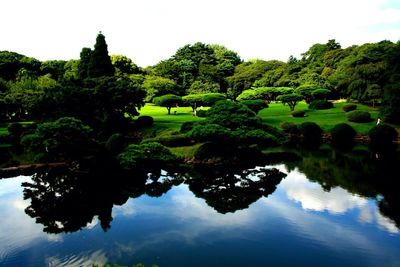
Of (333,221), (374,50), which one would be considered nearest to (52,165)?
(333,221)

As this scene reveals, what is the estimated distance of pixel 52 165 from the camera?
27375 mm

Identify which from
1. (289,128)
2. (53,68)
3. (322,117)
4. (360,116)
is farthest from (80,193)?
(53,68)

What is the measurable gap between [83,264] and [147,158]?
1554 centimetres

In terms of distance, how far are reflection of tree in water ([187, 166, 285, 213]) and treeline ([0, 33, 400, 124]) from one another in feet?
61.1

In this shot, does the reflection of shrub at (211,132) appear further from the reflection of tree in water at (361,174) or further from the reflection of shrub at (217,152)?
the reflection of tree in water at (361,174)

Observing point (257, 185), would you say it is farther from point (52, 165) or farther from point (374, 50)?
point (374, 50)

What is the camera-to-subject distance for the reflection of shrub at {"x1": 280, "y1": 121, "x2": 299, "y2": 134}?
46100 millimetres

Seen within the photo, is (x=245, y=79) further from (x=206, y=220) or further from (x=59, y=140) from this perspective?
(x=206, y=220)

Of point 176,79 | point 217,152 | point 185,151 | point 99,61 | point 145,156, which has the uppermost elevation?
point 99,61

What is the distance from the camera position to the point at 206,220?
1706 cm

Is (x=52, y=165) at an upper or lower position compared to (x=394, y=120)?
lower

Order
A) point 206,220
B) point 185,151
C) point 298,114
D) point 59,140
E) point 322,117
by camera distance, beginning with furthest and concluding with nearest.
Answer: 1. point 298,114
2. point 322,117
3. point 185,151
4. point 59,140
5. point 206,220

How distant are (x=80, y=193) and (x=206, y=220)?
801 centimetres

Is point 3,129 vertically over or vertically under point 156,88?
under
